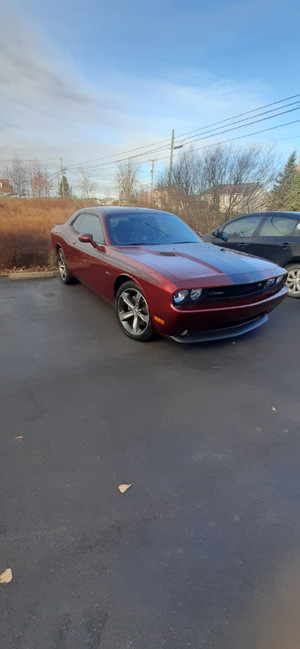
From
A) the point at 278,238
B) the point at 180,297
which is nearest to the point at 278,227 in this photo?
the point at 278,238

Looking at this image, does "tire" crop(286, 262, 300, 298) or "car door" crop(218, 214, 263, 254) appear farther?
"car door" crop(218, 214, 263, 254)

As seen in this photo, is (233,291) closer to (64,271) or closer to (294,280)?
(294,280)

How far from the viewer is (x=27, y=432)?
215 cm

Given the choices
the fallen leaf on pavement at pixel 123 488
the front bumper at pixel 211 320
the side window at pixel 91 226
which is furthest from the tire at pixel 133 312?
the fallen leaf on pavement at pixel 123 488

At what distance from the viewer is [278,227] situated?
5.57 meters

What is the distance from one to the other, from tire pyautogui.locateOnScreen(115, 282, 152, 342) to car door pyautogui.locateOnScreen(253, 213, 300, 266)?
129 inches

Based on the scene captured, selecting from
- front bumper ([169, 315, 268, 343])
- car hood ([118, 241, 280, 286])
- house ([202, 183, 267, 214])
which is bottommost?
front bumper ([169, 315, 268, 343])

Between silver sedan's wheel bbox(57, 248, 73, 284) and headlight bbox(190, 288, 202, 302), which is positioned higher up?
headlight bbox(190, 288, 202, 302)

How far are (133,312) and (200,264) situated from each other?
0.93m

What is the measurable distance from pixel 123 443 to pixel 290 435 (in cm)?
122

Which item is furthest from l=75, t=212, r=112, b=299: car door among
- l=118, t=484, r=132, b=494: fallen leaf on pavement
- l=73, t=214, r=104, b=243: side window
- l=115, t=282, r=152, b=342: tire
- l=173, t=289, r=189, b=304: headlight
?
l=118, t=484, r=132, b=494: fallen leaf on pavement

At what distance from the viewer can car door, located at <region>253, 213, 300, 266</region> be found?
5293mm

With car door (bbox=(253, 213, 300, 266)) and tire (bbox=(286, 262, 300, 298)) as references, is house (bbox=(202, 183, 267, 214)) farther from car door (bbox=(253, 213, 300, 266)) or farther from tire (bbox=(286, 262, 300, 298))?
tire (bbox=(286, 262, 300, 298))

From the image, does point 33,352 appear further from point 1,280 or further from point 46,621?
point 1,280
